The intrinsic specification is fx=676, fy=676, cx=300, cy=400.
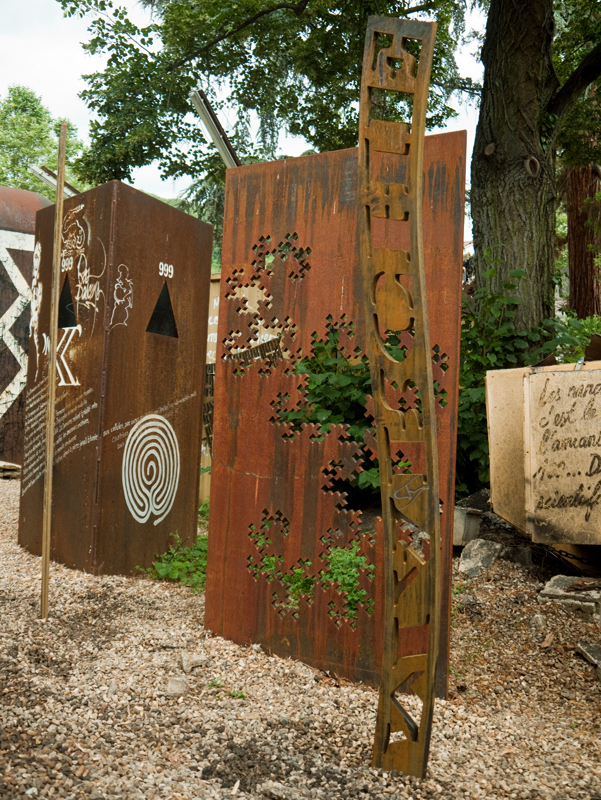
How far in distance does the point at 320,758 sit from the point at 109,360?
295cm

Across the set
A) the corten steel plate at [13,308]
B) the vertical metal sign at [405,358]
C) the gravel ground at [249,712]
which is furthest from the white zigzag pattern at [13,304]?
the vertical metal sign at [405,358]

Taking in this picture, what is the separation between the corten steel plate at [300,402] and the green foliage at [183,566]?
1048 millimetres

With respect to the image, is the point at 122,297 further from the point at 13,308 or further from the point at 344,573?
the point at 13,308

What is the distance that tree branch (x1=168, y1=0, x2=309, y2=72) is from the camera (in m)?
9.62

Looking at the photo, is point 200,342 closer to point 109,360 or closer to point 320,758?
point 109,360

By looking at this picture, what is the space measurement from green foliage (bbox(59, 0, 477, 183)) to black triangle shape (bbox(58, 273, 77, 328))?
7.17 m

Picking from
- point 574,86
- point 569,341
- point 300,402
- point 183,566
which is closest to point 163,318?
point 183,566

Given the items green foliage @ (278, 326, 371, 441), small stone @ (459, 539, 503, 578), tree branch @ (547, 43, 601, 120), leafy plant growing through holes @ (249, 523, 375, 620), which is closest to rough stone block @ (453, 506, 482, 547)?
small stone @ (459, 539, 503, 578)

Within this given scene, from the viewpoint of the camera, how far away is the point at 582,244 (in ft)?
38.7

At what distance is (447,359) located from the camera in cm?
282

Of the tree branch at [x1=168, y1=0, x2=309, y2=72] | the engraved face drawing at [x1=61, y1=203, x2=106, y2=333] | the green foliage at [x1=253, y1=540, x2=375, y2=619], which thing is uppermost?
the tree branch at [x1=168, y1=0, x2=309, y2=72]

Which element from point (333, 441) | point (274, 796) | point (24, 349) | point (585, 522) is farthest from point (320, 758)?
point (24, 349)

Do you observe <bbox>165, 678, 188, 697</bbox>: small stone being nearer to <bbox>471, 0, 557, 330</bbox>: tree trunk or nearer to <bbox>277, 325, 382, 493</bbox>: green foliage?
<bbox>277, 325, 382, 493</bbox>: green foliage

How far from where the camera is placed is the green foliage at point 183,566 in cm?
443
